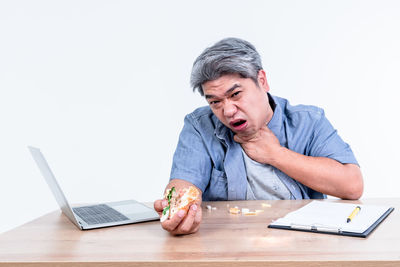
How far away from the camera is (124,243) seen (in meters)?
1.00

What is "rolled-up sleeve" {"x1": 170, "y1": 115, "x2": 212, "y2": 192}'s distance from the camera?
1528mm

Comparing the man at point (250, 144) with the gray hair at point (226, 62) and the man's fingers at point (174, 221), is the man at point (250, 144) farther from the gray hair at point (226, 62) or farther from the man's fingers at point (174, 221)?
the man's fingers at point (174, 221)

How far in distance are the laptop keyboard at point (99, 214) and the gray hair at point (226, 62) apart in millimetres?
513

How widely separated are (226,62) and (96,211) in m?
0.63

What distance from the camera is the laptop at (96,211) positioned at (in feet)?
3.72

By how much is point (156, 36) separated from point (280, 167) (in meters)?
1.75

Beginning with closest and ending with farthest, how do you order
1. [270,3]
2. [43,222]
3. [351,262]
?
[351,262]
[43,222]
[270,3]

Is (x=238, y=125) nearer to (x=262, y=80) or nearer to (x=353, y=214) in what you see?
(x=262, y=80)

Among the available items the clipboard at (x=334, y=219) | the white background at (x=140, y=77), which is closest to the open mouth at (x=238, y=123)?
the clipboard at (x=334, y=219)

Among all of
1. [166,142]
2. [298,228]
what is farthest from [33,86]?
[298,228]

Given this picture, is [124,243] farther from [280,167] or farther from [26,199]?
[26,199]

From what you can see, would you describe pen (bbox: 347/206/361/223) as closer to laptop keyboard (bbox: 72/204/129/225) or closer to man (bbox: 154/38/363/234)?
man (bbox: 154/38/363/234)

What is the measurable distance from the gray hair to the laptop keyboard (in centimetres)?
51

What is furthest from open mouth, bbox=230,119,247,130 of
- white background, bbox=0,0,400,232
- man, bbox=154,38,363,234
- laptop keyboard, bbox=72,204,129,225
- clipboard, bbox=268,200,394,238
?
white background, bbox=0,0,400,232
